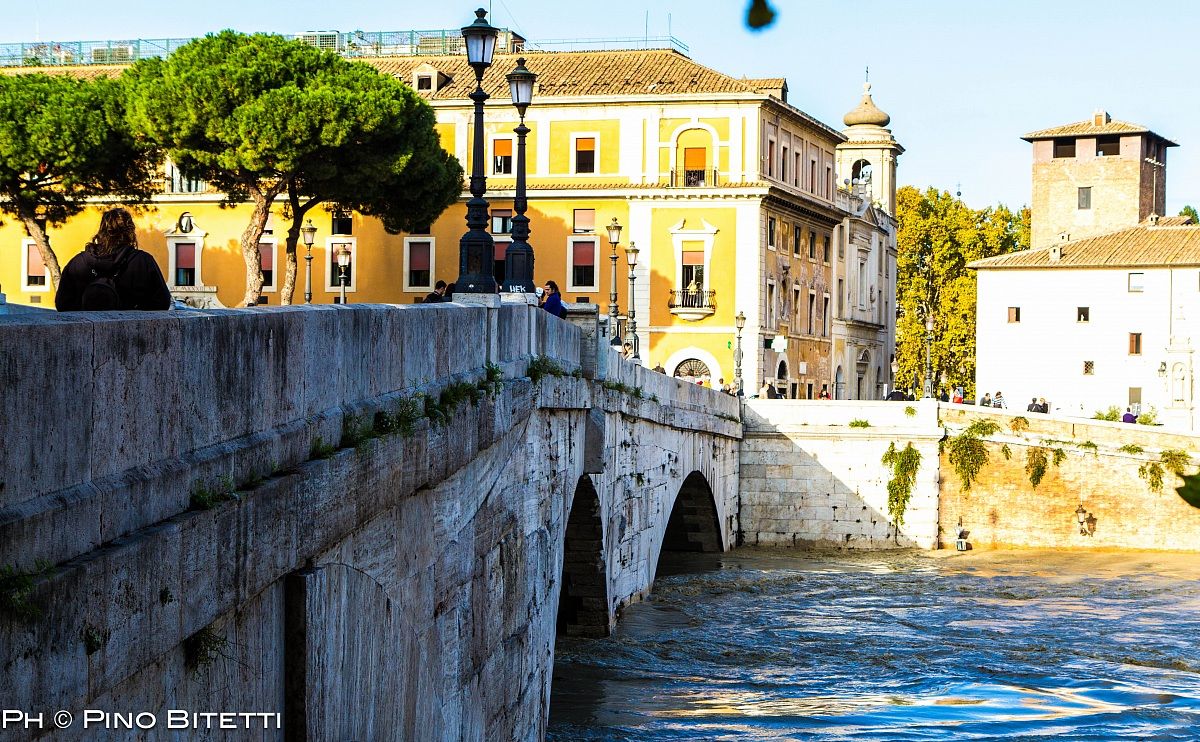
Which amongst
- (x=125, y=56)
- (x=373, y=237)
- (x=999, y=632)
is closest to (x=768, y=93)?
(x=373, y=237)

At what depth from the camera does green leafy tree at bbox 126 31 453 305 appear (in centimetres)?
3744

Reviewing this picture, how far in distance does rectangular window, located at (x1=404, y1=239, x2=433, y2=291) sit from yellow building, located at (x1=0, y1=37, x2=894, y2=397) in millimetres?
41

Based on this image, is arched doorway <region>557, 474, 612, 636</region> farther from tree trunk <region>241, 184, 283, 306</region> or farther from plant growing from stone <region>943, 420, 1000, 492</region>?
tree trunk <region>241, 184, 283, 306</region>

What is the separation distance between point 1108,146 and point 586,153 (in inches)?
1068

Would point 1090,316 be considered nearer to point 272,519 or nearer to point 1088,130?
point 1088,130

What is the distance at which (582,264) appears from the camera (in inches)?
1833

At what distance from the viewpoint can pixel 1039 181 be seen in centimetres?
6500

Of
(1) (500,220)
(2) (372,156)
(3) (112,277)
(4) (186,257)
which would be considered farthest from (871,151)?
(3) (112,277)

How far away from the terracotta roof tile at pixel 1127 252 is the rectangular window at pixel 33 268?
29.6 m

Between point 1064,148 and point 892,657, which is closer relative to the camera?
point 892,657

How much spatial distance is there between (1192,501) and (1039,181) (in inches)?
1351

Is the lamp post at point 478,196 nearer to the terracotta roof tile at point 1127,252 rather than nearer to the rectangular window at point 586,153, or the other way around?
the rectangular window at point 586,153

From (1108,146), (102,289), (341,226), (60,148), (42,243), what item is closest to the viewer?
(102,289)

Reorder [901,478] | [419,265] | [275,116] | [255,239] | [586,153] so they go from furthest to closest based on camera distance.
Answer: [419,265], [586,153], [255,239], [275,116], [901,478]
